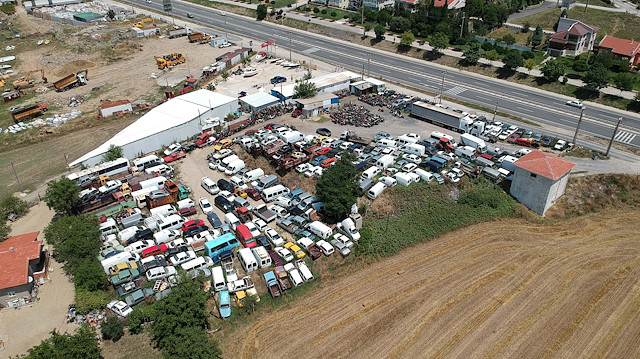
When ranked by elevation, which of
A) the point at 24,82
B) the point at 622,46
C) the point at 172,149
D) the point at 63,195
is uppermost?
the point at 622,46

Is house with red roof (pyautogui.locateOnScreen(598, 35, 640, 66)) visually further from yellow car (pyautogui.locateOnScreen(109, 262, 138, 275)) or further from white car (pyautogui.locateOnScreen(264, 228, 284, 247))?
yellow car (pyautogui.locateOnScreen(109, 262, 138, 275))

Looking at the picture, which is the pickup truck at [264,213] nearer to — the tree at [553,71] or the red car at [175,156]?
the red car at [175,156]

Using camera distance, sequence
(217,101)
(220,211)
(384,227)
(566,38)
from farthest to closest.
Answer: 1. (566,38)
2. (217,101)
3. (220,211)
4. (384,227)

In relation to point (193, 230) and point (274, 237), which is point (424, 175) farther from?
point (193, 230)

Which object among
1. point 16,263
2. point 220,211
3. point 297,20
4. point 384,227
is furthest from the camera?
point 297,20

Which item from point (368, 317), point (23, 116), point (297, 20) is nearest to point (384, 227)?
point (368, 317)

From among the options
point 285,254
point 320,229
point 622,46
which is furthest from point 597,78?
point 285,254

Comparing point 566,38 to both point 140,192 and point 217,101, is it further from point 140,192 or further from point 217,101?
point 140,192
